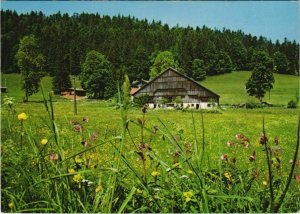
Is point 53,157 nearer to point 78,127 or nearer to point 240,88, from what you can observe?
point 78,127

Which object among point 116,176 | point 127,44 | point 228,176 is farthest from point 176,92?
point 116,176

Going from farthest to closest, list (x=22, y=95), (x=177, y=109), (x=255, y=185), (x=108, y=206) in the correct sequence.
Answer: (x=177, y=109) < (x=22, y=95) < (x=255, y=185) < (x=108, y=206)

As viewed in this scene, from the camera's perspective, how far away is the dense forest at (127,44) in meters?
2.93

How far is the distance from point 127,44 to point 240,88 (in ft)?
3.20

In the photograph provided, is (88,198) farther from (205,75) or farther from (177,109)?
(205,75)

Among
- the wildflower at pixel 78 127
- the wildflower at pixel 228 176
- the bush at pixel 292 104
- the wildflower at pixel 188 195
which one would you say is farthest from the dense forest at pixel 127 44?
the wildflower at pixel 188 195

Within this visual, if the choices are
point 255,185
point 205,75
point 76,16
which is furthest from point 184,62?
point 255,185

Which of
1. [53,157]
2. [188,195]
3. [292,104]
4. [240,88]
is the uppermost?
[240,88]

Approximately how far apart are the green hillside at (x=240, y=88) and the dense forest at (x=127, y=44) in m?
0.08

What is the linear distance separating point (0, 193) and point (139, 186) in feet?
2.40

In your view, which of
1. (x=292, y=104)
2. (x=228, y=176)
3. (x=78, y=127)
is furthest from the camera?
(x=292, y=104)

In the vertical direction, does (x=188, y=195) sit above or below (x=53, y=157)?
below

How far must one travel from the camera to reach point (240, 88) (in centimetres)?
340

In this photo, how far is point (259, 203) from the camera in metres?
2.13
